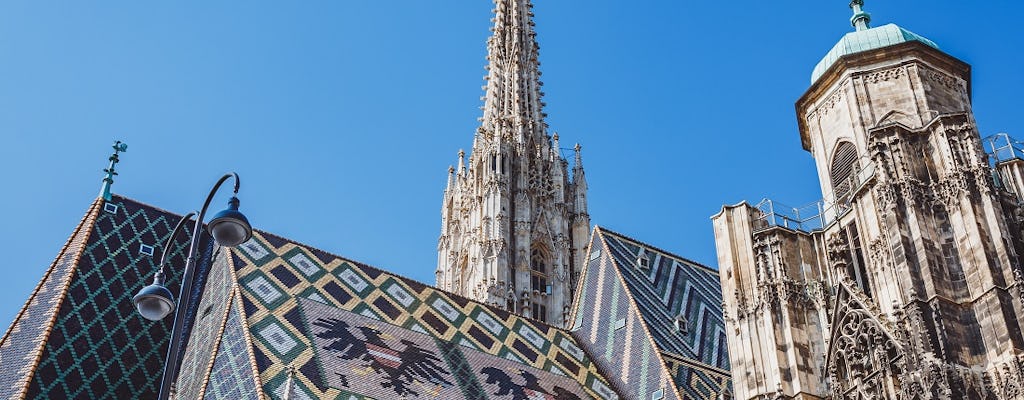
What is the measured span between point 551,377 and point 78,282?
7.32 metres

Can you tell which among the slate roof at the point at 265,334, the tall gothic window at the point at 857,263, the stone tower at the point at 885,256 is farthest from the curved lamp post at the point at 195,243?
the tall gothic window at the point at 857,263

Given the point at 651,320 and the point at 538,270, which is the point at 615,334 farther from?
the point at 538,270

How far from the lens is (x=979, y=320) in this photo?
41.2ft

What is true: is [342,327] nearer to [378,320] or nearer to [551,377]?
[378,320]

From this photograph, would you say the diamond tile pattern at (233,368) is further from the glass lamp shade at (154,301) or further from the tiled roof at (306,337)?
the glass lamp shade at (154,301)

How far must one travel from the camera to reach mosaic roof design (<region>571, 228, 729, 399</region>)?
18.8 m

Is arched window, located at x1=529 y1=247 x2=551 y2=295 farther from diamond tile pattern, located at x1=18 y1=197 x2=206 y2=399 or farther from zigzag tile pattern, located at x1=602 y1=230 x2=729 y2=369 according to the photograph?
diamond tile pattern, located at x1=18 y1=197 x2=206 y2=399

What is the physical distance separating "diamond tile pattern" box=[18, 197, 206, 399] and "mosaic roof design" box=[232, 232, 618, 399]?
161cm

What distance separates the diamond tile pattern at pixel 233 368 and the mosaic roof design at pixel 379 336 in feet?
0.55

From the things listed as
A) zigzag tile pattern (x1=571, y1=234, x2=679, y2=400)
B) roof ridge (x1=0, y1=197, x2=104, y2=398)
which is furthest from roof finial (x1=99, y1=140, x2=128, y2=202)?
zigzag tile pattern (x1=571, y1=234, x2=679, y2=400)

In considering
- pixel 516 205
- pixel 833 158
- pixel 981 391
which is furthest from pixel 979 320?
pixel 516 205

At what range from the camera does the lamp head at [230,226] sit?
311 inches

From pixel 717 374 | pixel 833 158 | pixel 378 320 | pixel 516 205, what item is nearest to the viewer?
pixel 833 158

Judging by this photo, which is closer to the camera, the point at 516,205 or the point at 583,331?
the point at 583,331
